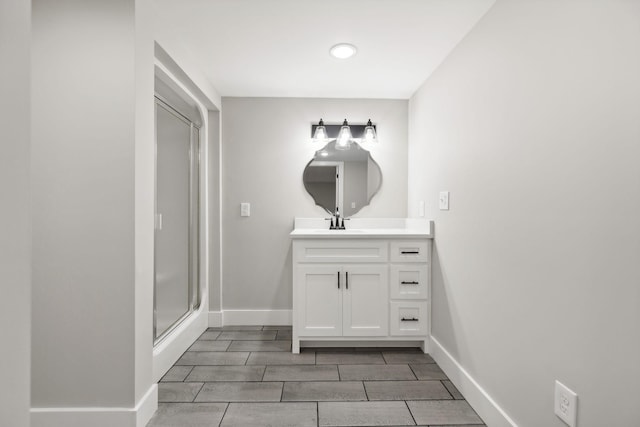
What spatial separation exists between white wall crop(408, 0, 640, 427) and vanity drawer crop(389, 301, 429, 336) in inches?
15.9

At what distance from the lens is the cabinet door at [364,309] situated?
106 inches

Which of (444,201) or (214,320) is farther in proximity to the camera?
(214,320)

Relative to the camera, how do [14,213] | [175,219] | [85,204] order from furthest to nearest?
[175,219]
[85,204]
[14,213]

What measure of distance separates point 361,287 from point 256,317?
1188 millimetres

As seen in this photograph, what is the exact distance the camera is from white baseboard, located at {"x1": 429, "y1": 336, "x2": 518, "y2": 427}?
170 centimetres

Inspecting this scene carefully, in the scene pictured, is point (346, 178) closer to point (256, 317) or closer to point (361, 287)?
point (361, 287)

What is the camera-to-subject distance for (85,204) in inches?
65.0

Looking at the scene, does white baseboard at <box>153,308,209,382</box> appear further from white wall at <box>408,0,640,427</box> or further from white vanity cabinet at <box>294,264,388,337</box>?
white wall at <box>408,0,640,427</box>

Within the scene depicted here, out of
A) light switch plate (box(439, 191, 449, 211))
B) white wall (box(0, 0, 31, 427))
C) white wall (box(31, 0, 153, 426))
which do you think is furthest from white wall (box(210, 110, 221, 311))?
white wall (box(0, 0, 31, 427))

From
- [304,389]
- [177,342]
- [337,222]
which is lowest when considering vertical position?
[304,389]

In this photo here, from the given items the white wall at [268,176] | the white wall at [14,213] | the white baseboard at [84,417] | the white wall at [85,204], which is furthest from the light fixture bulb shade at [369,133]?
the white wall at [14,213]

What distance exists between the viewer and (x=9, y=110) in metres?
0.71

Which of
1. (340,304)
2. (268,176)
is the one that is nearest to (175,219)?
(268,176)

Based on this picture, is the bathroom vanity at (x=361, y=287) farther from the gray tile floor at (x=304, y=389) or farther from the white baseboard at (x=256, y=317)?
the white baseboard at (x=256, y=317)
